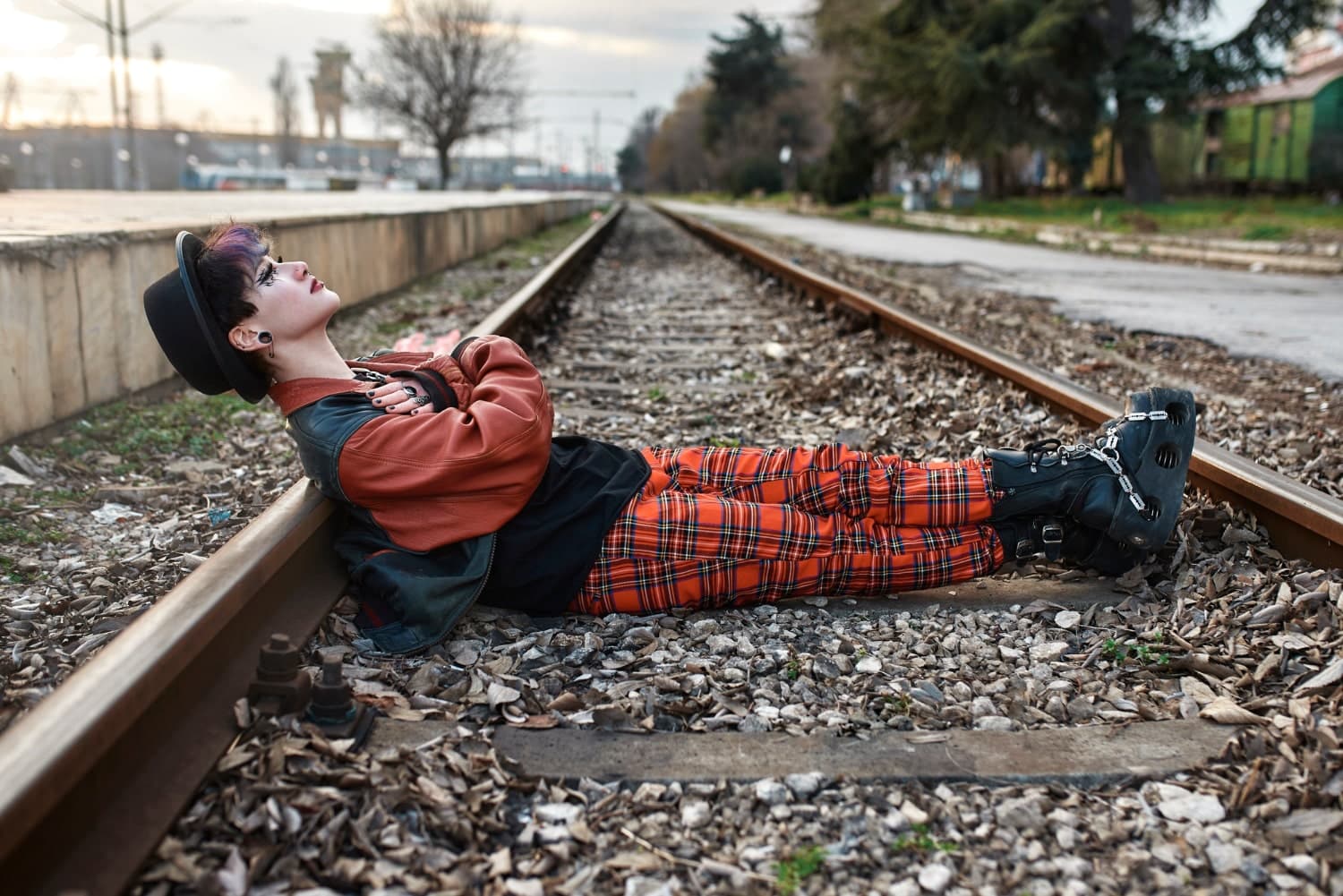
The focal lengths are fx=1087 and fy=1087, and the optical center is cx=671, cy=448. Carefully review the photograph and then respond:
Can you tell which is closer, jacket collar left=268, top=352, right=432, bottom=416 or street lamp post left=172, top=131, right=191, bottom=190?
jacket collar left=268, top=352, right=432, bottom=416

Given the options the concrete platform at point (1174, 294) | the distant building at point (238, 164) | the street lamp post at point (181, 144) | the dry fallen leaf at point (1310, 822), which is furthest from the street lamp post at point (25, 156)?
the dry fallen leaf at point (1310, 822)

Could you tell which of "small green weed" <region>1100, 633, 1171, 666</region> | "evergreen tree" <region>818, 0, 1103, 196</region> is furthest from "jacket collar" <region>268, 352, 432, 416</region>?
"evergreen tree" <region>818, 0, 1103, 196</region>

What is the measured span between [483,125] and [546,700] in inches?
1856

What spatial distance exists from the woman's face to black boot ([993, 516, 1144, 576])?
1857mm

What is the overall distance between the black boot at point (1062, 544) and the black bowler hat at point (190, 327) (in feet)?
6.60

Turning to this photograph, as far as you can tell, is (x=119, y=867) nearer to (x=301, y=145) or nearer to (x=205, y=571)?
(x=205, y=571)

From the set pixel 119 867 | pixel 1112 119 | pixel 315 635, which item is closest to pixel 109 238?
pixel 315 635

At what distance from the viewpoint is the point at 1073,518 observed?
2967 millimetres

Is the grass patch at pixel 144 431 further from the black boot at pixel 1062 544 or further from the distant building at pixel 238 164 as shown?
the distant building at pixel 238 164

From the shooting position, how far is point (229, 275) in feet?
8.05

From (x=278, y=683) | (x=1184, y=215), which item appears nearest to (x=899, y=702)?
(x=278, y=683)

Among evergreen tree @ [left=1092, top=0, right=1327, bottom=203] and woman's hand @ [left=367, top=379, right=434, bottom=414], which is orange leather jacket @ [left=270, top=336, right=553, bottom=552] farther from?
evergreen tree @ [left=1092, top=0, right=1327, bottom=203]

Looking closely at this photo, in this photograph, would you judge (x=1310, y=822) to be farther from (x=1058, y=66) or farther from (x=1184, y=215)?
(x=1058, y=66)

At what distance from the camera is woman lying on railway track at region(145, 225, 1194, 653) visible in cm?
248
